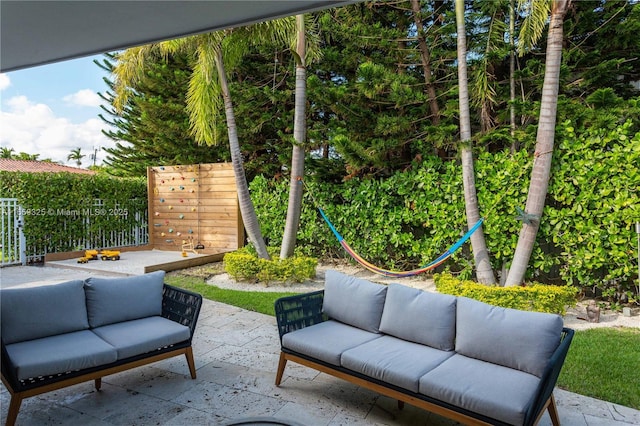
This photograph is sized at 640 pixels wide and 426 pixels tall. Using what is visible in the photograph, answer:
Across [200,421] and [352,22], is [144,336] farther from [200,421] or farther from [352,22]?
[352,22]

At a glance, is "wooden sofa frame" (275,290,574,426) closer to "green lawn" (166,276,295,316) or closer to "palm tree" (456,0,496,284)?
"green lawn" (166,276,295,316)

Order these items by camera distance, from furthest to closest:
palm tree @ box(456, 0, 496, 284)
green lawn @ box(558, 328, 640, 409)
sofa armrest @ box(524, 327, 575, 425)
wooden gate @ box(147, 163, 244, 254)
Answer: wooden gate @ box(147, 163, 244, 254), palm tree @ box(456, 0, 496, 284), green lawn @ box(558, 328, 640, 409), sofa armrest @ box(524, 327, 575, 425)

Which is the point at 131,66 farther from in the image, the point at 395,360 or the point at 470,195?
the point at 395,360

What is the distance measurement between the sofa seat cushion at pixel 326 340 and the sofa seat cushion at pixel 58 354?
1.20 meters

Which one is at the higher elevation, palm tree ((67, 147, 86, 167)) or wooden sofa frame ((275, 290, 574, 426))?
palm tree ((67, 147, 86, 167))

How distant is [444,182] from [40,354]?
5.28m

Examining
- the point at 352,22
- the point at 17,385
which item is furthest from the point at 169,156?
the point at 17,385

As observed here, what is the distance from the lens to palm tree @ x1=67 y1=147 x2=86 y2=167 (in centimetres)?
4438

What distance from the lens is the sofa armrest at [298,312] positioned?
2.99 m

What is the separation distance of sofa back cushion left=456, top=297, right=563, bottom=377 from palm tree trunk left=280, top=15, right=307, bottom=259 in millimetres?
4318

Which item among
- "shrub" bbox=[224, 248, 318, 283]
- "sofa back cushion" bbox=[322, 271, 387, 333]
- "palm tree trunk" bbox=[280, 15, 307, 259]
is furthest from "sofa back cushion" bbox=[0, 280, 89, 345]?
"palm tree trunk" bbox=[280, 15, 307, 259]

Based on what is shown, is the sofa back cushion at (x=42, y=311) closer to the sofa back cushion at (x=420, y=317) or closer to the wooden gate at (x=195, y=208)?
the sofa back cushion at (x=420, y=317)

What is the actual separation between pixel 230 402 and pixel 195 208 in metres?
7.20

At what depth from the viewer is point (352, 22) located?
720 centimetres
